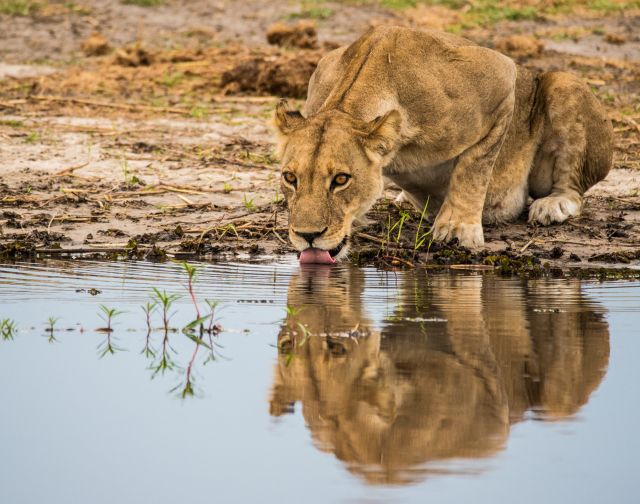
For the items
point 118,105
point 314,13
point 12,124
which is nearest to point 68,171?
point 12,124

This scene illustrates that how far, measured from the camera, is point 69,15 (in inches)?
681

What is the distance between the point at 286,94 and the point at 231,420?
9404 mm

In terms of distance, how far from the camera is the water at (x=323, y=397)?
291 centimetres

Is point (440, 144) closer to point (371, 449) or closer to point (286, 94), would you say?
point (371, 449)

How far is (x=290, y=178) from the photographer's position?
6137 millimetres

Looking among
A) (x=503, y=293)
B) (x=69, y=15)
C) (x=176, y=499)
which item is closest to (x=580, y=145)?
(x=503, y=293)

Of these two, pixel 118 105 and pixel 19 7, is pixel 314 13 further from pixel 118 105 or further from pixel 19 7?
pixel 118 105

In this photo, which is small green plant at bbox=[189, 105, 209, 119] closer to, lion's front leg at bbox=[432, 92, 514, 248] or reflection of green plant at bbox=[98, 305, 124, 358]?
lion's front leg at bbox=[432, 92, 514, 248]

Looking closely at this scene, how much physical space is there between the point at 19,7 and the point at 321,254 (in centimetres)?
1245

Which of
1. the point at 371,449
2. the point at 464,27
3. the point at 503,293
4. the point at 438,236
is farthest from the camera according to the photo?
the point at 464,27

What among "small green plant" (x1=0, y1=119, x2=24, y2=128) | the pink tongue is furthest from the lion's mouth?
"small green plant" (x1=0, y1=119, x2=24, y2=128)

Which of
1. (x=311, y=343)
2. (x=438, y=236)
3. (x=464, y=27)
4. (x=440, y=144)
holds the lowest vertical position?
(x=311, y=343)

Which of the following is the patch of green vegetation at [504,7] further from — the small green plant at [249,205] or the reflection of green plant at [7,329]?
the reflection of green plant at [7,329]

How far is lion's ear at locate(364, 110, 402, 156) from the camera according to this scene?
20.3 feet
